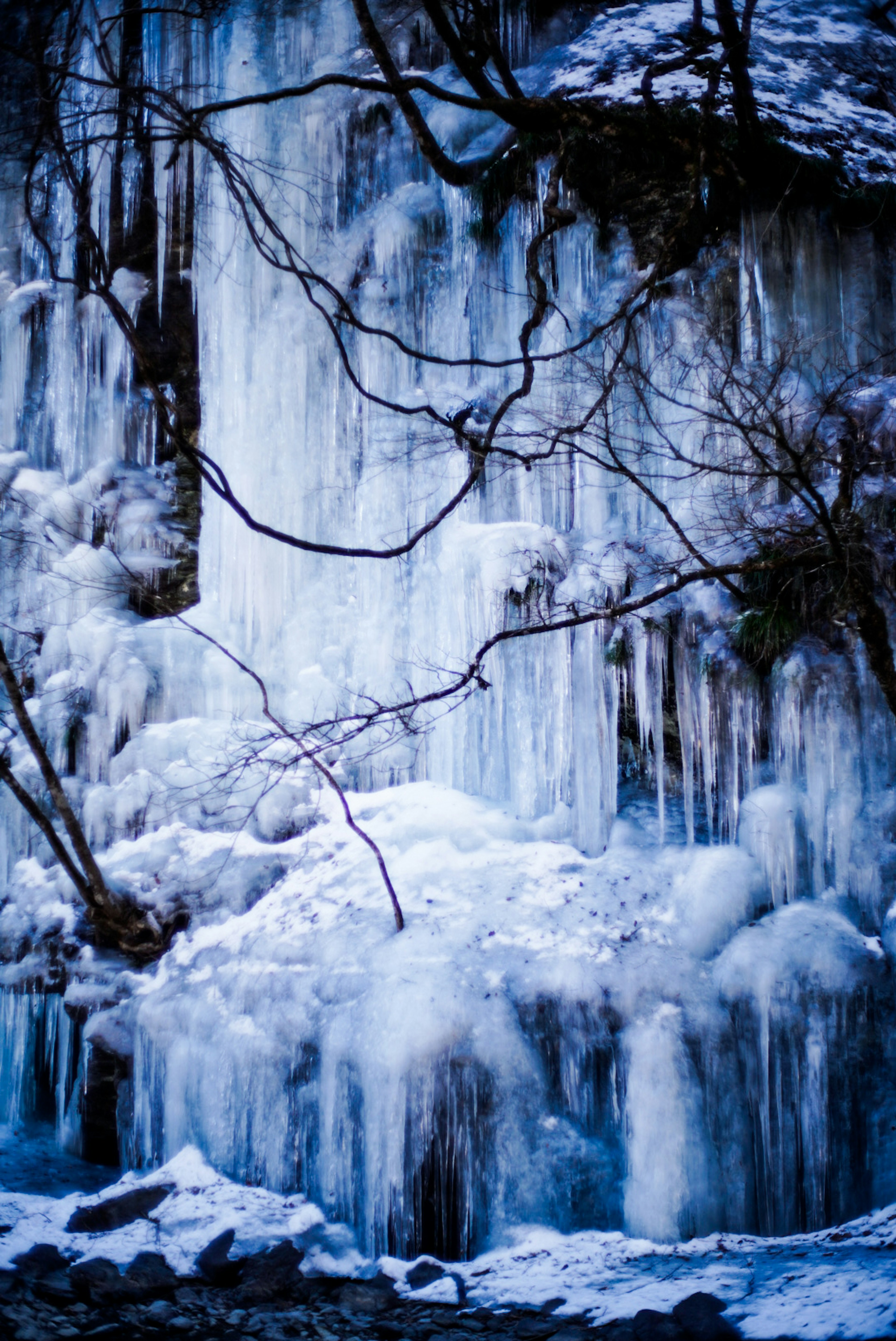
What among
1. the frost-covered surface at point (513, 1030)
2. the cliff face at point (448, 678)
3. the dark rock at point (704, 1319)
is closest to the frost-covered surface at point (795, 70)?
the cliff face at point (448, 678)

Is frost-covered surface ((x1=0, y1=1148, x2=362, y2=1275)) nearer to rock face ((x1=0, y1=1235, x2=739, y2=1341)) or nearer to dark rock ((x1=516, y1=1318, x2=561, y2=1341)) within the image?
rock face ((x1=0, y1=1235, x2=739, y2=1341))

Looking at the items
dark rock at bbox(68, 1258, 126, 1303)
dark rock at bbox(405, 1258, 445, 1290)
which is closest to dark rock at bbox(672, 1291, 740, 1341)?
dark rock at bbox(405, 1258, 445, 1290)

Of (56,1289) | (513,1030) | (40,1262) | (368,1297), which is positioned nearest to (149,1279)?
(56,1289)

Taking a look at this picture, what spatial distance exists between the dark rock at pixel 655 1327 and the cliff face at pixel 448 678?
27.6 inches

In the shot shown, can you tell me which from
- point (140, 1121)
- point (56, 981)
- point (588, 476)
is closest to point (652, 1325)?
point (140, 1121)

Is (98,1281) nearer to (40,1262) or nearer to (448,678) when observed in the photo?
(40,1262)

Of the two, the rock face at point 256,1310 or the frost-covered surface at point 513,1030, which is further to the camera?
the frost-covered surface at point 513,1030

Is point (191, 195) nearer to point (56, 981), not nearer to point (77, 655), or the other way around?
point (77, 655)

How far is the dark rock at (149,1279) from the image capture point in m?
4.16

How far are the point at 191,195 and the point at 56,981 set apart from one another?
642cm

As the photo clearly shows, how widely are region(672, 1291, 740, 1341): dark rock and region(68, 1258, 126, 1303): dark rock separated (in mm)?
2481

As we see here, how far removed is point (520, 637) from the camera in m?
5.96

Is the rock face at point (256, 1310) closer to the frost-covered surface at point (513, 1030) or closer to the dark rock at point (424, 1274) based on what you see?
the dark rock at point (424, 1274)

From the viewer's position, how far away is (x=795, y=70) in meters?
6.34
